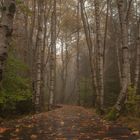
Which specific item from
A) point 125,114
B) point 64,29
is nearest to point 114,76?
point 64,29

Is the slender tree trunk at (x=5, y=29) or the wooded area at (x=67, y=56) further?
the wooded area at (x=67, y=56)

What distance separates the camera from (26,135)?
24.8ft

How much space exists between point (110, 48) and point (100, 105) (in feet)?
69.5

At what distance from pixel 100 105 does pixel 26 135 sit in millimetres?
9936

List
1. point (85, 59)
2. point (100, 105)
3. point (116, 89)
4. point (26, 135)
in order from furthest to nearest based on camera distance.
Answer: point (85, 59), point (116, 89), point (100, 105), point (26, 135)

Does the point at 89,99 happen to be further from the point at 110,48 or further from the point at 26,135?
the point at 26,135

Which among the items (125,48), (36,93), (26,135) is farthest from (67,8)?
(26,135)

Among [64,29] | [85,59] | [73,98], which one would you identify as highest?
[64,29]

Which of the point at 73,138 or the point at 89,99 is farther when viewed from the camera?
the point at 89,99

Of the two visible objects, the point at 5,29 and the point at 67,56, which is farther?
the point at 67,56

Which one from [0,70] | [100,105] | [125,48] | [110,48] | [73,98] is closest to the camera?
[0,70]

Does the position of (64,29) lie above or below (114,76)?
above

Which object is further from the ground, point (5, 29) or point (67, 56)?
point (67, 56)

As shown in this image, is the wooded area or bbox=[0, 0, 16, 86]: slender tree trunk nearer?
bbox=[0, 0, 16, 86]: slender tree trunk
